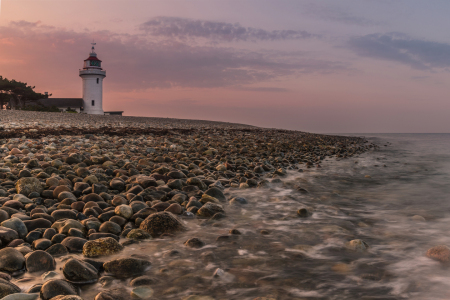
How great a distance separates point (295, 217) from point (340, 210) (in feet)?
2.91

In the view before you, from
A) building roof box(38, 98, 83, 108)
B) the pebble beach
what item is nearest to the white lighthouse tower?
building roof box(38, 98, 83, 108)

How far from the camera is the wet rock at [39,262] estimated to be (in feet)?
7.92

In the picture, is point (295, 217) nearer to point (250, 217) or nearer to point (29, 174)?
point (250, 217)

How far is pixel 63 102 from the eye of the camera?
55688 mm

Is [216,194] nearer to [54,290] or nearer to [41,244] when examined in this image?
[41,244]

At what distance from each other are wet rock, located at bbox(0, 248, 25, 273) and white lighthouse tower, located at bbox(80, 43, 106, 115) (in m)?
52.9

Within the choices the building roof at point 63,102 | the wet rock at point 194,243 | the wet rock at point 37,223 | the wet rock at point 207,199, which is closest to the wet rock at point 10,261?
the wet rock at point 37,223

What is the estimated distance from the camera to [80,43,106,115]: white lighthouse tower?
51.2 m

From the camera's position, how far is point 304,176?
24.0ft

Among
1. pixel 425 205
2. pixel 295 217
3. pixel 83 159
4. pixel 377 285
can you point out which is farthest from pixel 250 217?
pixel 83 159

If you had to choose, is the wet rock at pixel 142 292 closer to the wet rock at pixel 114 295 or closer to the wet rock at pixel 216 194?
the wet rock at pixel 114 295

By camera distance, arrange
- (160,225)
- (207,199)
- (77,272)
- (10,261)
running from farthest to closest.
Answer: (207,199), (160,225), (10,261), (77,272)

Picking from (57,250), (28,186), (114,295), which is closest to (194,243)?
(114,295)

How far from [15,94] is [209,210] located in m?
60.1
